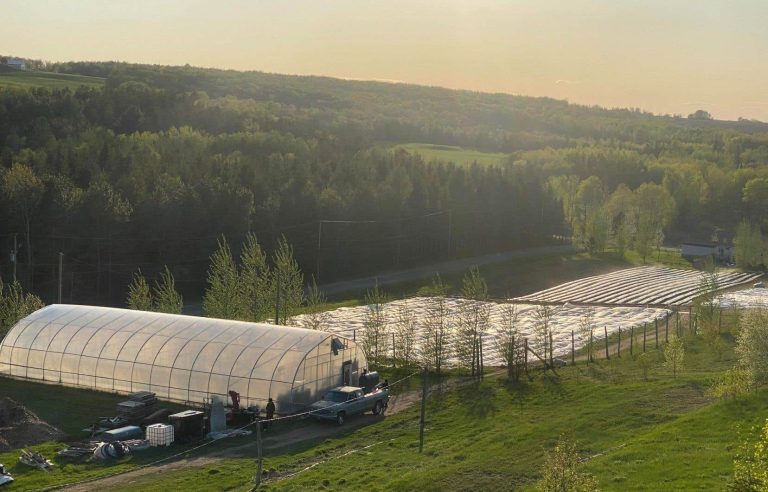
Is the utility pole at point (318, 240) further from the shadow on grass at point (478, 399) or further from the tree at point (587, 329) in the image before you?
the shadow on grass at point (478, 399)

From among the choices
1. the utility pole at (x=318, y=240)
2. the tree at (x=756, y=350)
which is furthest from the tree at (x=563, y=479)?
the utility pole at (x=318, y=240)

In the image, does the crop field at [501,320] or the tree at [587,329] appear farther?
the crop field at [501,320]

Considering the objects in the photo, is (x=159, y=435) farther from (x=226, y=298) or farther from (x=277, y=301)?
(x=226, y=298)

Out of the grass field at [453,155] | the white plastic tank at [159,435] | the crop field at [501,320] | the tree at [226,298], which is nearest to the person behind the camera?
the white plastic tank at [159,435]

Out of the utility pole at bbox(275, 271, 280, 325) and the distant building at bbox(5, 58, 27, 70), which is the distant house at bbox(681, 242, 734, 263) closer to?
the utility pole at bbox(275, 271, 280, 325)

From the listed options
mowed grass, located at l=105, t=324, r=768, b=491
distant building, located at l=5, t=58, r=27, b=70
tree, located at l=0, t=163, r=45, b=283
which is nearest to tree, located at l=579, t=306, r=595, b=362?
mowed grass, located at l=105, t=324, r=768, b=491

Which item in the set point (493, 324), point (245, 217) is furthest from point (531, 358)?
point (245, 217)

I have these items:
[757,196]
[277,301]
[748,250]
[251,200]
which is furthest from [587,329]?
[757,196]
